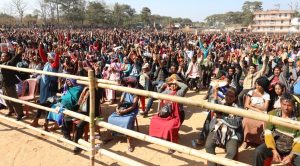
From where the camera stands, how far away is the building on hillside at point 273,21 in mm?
75938

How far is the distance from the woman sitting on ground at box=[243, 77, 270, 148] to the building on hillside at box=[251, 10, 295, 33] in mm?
74884

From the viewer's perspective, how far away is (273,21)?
255ft

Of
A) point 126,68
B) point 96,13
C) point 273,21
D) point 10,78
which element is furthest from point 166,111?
point 273,21

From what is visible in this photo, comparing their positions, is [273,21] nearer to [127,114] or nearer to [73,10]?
[73,10]

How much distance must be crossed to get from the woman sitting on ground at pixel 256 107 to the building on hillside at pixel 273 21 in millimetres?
74884

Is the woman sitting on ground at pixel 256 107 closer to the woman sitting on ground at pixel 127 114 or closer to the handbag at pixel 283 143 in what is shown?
the handbag at pixel 283 143

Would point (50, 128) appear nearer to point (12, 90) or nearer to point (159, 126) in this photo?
point (12, 90)

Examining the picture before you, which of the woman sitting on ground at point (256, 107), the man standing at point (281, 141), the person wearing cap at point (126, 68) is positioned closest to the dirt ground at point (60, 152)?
the woman sitting on ground at point (256, 107)

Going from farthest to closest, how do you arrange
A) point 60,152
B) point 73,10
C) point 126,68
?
1. point 73,10
2. point 126,68
3. point 60,152

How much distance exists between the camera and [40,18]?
2790 inches

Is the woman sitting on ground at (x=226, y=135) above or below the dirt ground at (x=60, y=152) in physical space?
above

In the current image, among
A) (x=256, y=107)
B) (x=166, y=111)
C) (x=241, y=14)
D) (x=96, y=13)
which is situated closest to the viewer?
(x=166, y=111)

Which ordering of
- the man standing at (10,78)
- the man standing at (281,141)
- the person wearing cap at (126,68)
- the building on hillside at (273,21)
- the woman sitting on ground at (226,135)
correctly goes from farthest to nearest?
the building on hillside at (273,21) < the person wearing cap at (126,68) < the man standing at (10,78) < the woman sitting on ground at (226,135) < the man standing at (281,141)

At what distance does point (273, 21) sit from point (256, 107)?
79.8 metres
